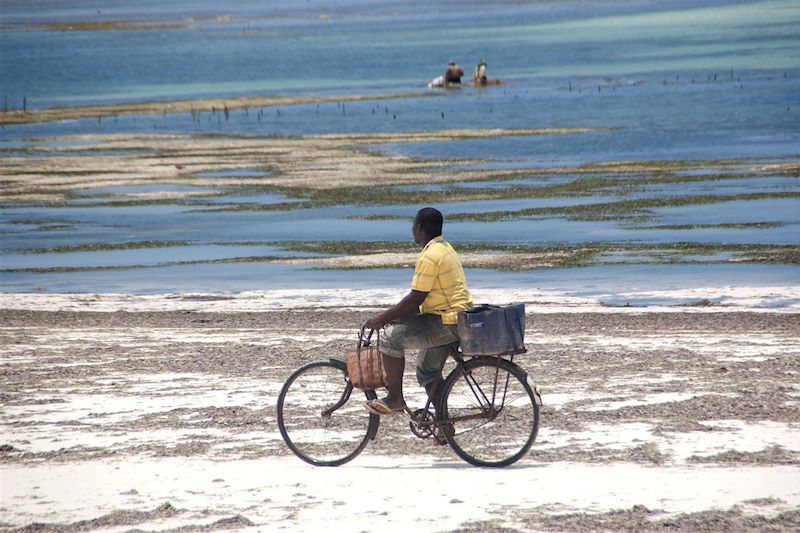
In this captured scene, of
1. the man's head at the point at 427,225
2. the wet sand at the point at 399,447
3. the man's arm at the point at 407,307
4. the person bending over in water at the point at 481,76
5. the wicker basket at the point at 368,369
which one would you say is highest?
the person bending over in water at the point at 481,76

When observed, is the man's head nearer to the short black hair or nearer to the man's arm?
the short black hair

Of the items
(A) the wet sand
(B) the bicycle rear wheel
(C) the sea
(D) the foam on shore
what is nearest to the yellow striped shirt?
(B) the bicycle rear wheel

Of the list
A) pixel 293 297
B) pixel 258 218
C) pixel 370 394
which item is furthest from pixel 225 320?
pixel 258 218

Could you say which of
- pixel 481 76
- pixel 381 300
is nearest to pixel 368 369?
pixel 381 300

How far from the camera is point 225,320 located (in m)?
16.2

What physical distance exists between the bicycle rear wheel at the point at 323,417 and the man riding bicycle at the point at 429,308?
0.51m

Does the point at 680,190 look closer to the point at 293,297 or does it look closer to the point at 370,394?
the point at 293,297

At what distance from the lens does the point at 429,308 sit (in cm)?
780

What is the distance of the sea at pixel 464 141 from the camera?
65.6 feet

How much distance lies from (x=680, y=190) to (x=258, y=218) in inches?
413

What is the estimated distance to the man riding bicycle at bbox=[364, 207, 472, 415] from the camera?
7711mm

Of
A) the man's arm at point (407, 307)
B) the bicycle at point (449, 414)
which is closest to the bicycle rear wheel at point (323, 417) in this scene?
the bicycle at point (449, 414)

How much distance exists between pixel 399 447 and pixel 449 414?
0.72 meters

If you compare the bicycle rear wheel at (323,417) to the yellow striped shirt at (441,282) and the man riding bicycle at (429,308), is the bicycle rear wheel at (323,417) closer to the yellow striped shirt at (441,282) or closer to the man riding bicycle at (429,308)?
the man riding bicycle at (429,308)
